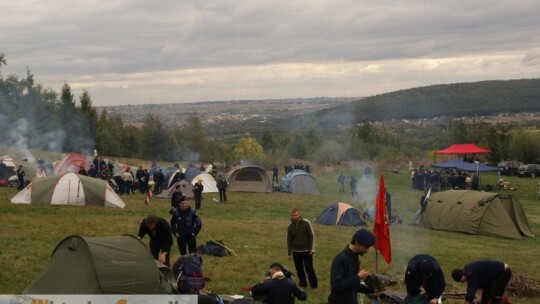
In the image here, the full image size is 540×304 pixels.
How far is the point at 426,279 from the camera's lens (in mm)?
9484

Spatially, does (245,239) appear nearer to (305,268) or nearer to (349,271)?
(305,268)

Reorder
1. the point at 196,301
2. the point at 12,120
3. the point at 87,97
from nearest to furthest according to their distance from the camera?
the point at 196,301
the point at 12,120
the point at 87,97

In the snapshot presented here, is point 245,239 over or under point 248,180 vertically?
over

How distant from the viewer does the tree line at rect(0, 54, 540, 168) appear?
69.7 meters

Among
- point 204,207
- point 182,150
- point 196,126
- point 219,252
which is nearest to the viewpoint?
point 219,252

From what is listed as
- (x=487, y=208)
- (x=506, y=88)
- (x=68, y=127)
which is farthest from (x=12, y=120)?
(x=506, y=88)

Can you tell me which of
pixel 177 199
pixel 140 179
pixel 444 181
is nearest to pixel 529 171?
pixel 444 181

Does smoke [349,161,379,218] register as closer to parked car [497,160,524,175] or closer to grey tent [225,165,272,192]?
grey tent [225,165,272,192]

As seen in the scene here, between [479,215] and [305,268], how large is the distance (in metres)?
14.9

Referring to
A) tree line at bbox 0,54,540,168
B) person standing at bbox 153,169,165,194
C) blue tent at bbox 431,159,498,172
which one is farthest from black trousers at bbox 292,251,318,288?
tree line at bbox 0,54,540,168

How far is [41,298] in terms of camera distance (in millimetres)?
11297

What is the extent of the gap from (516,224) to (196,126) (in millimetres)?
73879

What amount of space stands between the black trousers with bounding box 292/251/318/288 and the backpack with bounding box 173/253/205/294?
2.40 metres

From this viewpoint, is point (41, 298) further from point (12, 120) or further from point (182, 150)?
point (182, 150)
